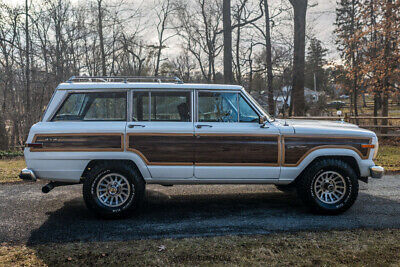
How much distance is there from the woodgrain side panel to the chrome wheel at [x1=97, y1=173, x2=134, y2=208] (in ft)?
3.96

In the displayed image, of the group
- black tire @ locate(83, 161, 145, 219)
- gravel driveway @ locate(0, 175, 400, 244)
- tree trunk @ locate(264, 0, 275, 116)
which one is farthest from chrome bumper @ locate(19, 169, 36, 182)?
tree trunk @ locate(264, 0, 275, 116)

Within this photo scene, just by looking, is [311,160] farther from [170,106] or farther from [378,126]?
[378,126]

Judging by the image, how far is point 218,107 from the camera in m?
5.13

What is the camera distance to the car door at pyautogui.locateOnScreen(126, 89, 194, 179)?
16.1ft

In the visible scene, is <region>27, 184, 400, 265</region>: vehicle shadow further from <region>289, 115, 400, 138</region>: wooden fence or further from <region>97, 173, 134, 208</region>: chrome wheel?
<region>289, 115, 400, 138</region>: wooden fence

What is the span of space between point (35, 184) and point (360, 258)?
657 cm

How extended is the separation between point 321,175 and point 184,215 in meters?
2.30

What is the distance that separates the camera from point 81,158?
4.85 meters

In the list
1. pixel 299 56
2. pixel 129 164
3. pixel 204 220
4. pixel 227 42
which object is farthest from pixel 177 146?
pixel 299 56

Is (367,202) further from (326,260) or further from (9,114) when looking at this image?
(9,114)

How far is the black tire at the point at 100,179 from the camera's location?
15.7ft

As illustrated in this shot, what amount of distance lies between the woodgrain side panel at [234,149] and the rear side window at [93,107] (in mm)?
1372

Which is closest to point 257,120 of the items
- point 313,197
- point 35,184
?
point 313,197

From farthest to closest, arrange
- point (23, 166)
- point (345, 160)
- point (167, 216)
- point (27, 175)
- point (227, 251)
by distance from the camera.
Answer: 1. point (23, 166)
2. point (345, 160)
3. point (167, 216)
4. point (27, 175)
5. point (227, 251)
